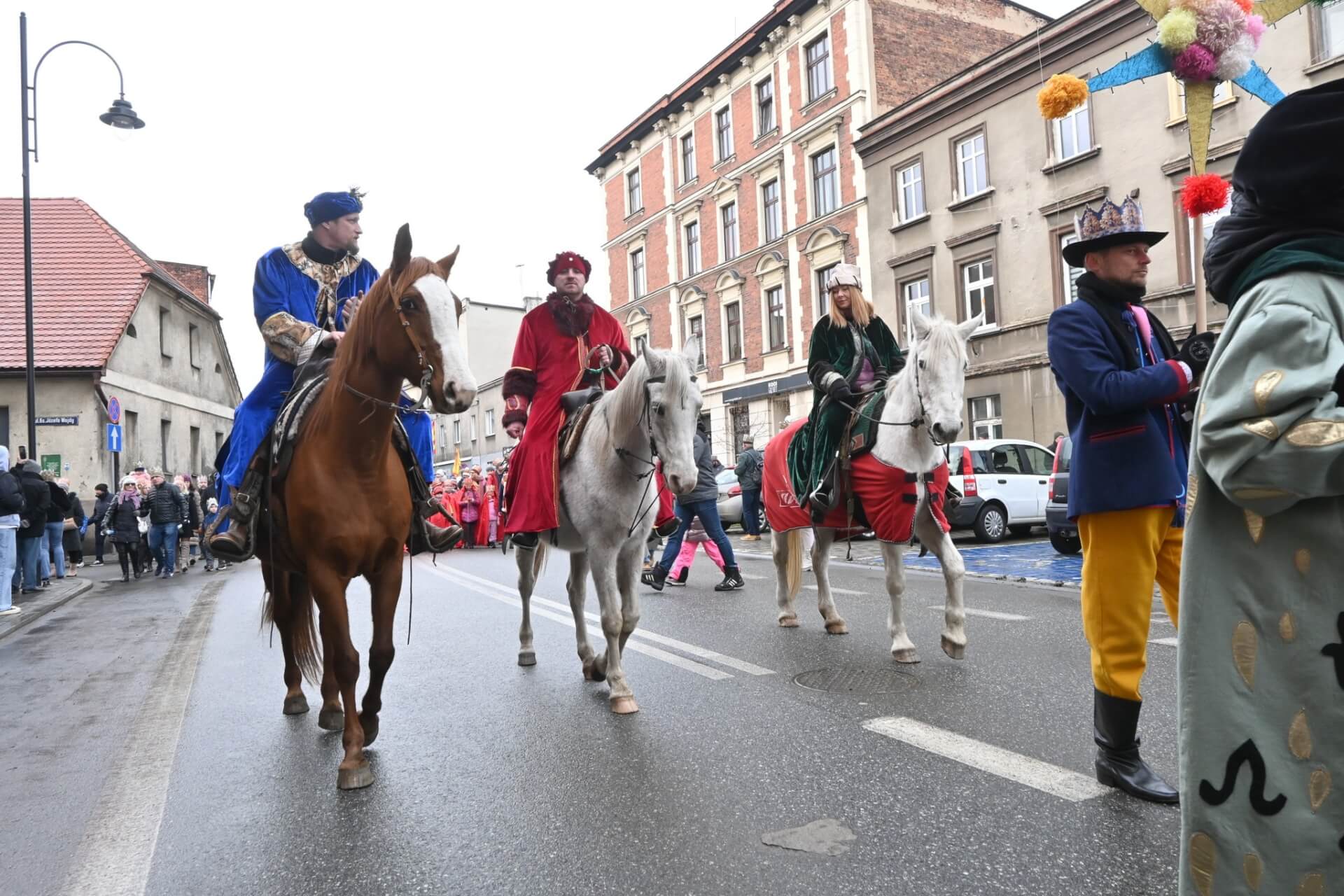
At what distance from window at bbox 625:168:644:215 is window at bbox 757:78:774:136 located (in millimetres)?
8727

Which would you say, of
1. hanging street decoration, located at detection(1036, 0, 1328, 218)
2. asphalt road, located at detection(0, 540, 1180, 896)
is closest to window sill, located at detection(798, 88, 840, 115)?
asphalt road, located at detection(0, 540, 1180, 896)

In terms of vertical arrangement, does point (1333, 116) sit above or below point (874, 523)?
above

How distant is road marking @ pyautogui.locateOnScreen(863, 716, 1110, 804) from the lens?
3592mm

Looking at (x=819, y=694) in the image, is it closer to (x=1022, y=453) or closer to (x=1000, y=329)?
(x=1022, y=453)

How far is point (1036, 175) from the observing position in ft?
75.5

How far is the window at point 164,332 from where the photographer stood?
29.8m

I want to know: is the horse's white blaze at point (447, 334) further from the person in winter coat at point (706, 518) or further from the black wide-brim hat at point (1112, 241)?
the person in winter coat at point (706, 518)

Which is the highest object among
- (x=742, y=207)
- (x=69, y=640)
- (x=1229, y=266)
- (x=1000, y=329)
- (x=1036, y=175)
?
(x=742, y=207)

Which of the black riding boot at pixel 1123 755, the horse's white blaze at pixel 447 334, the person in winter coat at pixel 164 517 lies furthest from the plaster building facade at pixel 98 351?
the black riding boot at pixel 1123 755

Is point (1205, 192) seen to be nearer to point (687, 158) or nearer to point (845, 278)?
point (845, 278)

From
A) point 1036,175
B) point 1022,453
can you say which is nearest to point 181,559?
point 1022,453

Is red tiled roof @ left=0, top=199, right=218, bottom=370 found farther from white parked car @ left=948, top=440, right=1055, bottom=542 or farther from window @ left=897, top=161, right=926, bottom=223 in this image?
window @ left=897, top=161, right=926, bottom=223

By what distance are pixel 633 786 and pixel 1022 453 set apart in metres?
14.4

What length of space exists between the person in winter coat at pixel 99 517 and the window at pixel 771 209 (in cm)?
2215
